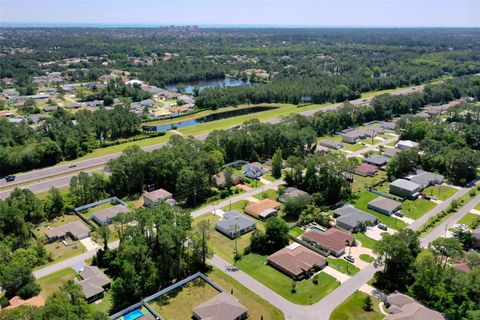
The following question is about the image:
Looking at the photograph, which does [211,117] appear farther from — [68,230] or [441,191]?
[68,230]

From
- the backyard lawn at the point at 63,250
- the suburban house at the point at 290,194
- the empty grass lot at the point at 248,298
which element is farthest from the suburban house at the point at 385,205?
the backyard lawn at the point at 63,250

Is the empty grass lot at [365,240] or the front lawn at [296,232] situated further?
the front lawn at [296,232]

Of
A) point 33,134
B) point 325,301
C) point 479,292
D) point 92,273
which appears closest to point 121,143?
point 33,134

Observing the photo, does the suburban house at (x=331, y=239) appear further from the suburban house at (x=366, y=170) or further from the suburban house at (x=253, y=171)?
the suburban house at (x=366, y=170)

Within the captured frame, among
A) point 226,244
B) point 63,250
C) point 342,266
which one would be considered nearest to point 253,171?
point 226,244

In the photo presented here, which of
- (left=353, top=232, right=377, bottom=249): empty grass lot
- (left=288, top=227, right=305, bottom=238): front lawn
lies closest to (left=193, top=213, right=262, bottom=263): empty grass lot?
(left=288, top=227, right=305, bottom=238): front lawn

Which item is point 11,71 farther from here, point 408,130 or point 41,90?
point 408,130

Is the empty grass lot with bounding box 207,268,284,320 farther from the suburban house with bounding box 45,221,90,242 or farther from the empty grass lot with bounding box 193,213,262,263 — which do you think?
the suburban house with bounding box 45,221,90,242
